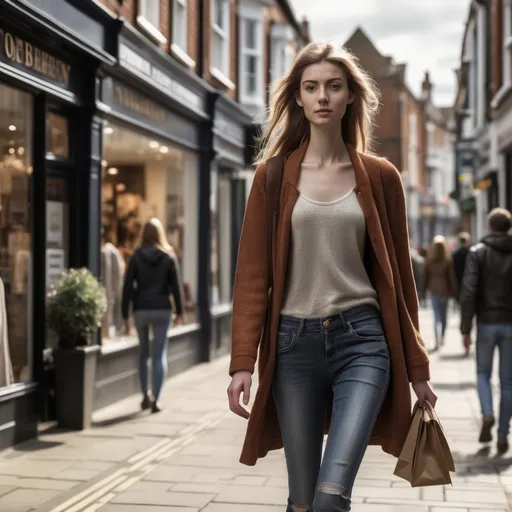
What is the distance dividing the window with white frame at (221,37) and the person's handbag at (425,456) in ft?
45.2

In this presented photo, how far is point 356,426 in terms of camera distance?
324cm

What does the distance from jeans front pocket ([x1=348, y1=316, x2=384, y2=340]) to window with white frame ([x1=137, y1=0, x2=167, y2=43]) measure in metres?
9.26

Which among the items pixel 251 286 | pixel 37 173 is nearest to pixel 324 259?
pixel 251 286

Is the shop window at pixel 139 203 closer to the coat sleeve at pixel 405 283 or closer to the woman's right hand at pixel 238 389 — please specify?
the coat sleeve at pixel 405 283

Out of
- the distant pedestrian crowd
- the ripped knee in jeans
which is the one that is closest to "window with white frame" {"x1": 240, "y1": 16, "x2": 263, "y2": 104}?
the distant pedestrian crowd

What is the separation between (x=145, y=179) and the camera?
1345cm

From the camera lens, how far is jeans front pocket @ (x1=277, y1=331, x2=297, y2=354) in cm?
337

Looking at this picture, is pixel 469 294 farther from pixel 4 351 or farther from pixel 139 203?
pixel 139 203

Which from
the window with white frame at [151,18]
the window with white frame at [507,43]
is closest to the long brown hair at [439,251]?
the window with white frame at [507,43]

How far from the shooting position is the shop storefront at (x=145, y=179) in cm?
1082

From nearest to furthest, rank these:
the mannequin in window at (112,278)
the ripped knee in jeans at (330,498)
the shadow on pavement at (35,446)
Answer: the ripped knee in jeans at (330,498) < the shadow on pavement at (35,446) < the mannequin in window at (112,278)

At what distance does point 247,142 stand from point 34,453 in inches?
460

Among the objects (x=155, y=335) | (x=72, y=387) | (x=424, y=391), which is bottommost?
(x=72, y=387)

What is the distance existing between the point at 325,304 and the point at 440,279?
13.1 m
